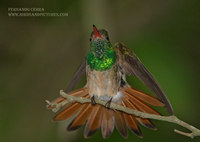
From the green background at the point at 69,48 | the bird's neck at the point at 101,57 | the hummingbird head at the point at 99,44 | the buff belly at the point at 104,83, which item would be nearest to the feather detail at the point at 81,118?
the buff belly at the point at 104,83

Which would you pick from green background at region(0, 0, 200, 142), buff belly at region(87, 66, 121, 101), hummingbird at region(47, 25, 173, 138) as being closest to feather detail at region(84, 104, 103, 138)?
hummingbird at region(47, 25, 173, 138)

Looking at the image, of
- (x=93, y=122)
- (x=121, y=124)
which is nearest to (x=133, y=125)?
(x=121, y=124)

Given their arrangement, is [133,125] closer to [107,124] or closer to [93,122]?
[107,124]

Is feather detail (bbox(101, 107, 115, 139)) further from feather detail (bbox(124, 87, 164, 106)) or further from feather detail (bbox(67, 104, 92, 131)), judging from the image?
feather detail (bbox(124, 87, 164, 106))

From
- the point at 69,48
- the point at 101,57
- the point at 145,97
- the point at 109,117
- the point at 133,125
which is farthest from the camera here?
the point at 69,48

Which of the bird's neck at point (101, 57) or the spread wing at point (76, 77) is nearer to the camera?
the spread wing at point (76, 77)

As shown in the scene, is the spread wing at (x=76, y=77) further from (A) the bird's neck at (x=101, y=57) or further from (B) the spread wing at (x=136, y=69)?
(B) the spread wing at (x=136, y=69)
